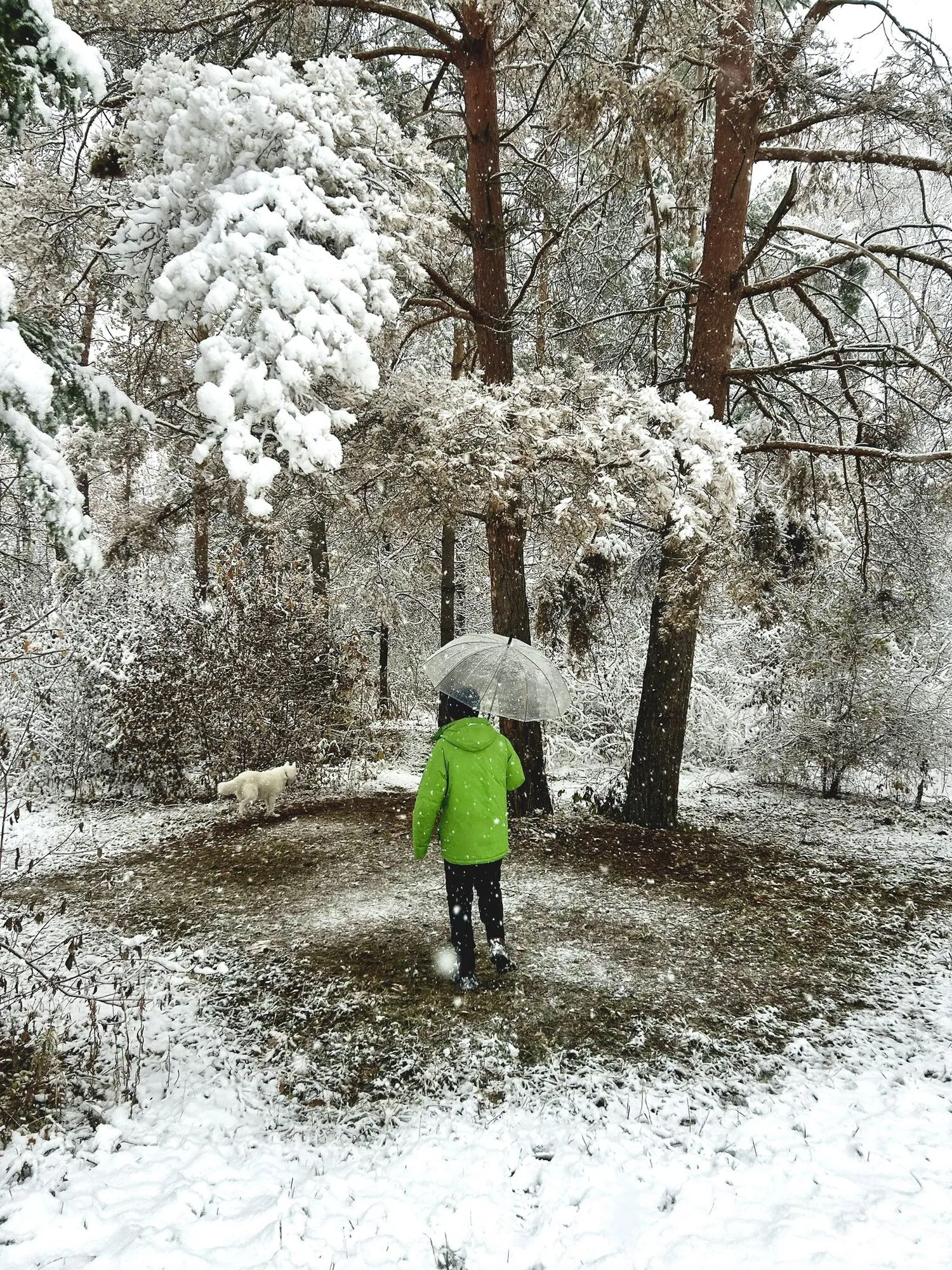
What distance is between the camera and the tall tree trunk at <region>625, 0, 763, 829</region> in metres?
5.97

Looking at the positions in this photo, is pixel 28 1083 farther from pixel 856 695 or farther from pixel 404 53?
pixel 856 695

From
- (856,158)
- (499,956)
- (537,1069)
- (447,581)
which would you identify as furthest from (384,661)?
(537,1069)

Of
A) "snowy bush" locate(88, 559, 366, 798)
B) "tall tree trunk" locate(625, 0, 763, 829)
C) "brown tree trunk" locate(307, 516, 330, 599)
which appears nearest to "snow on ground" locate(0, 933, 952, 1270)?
"tall tree trunk" locate(625, 0, 763, 829)

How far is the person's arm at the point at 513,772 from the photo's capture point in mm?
4414

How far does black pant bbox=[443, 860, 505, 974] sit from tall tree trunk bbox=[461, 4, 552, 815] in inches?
127

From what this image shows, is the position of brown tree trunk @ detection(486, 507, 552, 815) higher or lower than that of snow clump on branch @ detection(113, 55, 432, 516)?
lower

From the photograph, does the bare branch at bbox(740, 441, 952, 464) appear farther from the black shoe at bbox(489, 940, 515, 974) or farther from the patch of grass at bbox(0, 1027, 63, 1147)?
the patch of grass at bbox(0, 1027, 63, 1147)

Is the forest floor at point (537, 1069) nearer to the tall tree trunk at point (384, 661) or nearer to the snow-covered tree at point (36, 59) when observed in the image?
the snow-covered tree at point (36, 59)

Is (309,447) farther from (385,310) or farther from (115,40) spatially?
(115,40)

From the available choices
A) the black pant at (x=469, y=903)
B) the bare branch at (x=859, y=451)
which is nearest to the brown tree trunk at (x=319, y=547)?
the bare branch at (x=859, y=451)

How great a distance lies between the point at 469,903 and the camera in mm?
4250

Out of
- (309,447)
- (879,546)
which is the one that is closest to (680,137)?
(309,447)

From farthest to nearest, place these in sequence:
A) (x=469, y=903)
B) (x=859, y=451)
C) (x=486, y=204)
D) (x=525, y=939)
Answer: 1. (x=486, y=204)
2. (x=859, y=451)
3. (x=525, y=939)
4. (x=469, y=903)

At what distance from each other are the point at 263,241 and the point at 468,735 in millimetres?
2861
